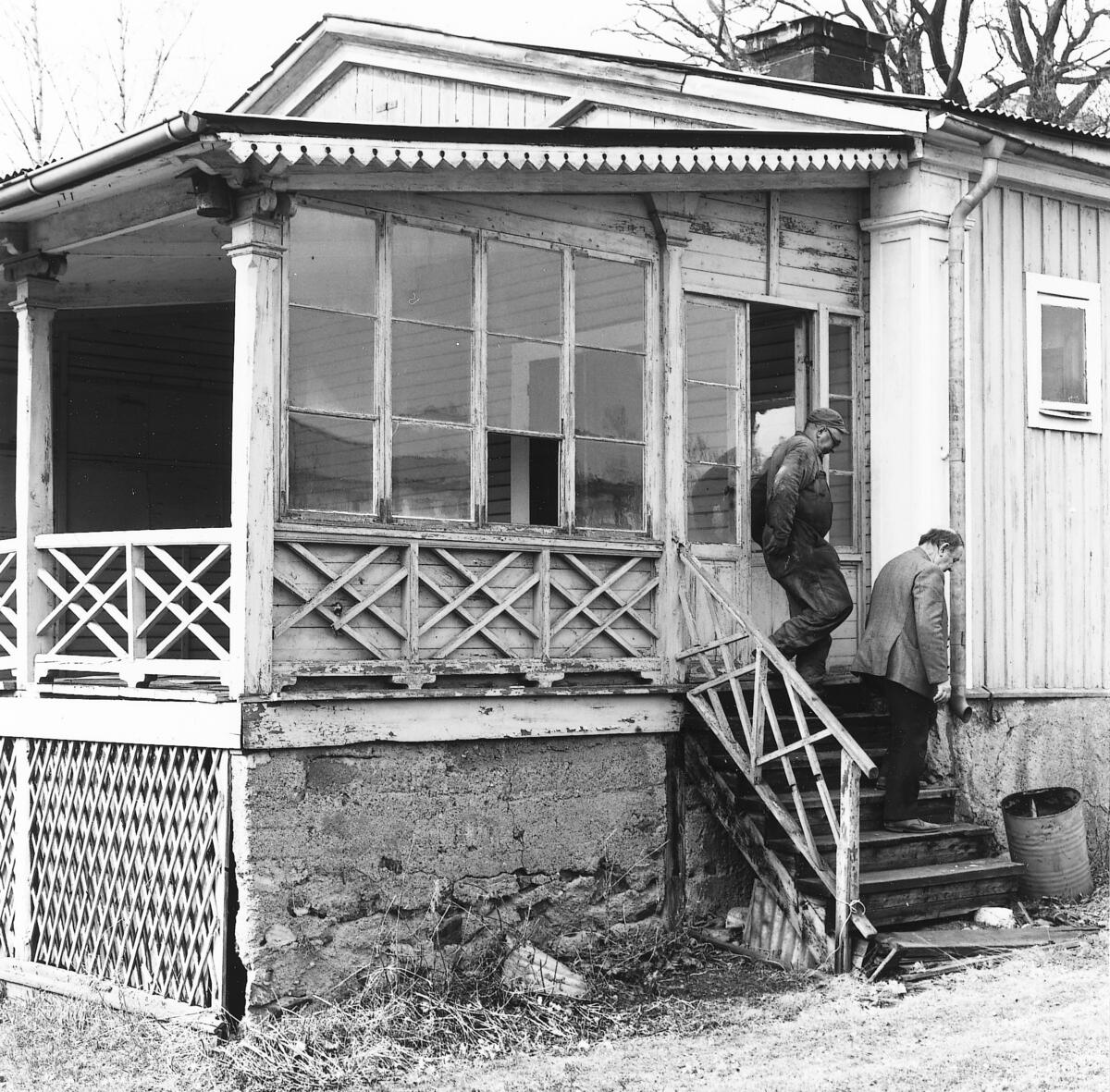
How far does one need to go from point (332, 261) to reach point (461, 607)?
76.6 inches

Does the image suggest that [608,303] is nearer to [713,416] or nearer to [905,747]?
[713,416]

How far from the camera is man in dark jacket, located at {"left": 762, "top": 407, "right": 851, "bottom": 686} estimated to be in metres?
9.58

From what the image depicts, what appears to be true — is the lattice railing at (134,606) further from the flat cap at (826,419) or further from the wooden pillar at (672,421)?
the flat cap at (826,419)

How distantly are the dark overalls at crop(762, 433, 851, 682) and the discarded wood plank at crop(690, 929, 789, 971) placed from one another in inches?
66.1

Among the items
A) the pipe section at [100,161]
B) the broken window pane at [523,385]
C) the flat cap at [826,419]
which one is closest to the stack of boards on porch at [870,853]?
the flat cap at [826,419]

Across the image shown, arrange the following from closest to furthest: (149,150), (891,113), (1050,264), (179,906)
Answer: (149,150), (179,906), (891,113), (1050,264)

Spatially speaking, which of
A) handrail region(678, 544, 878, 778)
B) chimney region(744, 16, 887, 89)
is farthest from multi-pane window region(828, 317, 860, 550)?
chimney region(744, 16, 887, 89)

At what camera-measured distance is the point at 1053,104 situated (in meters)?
24.5

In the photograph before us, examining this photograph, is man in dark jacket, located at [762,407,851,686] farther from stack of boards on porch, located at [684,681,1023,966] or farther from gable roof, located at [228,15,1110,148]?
gable roof, located at [228,15,1110,148]

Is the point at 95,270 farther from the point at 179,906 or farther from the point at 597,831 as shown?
the point at 597,831

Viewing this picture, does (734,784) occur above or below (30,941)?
above

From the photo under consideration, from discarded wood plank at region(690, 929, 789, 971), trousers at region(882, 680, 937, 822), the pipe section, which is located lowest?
discarded wood plank at region(690, 929, 789, 971)

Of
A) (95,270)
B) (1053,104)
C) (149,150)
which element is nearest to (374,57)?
(95,270)

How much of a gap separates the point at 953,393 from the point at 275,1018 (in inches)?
224
